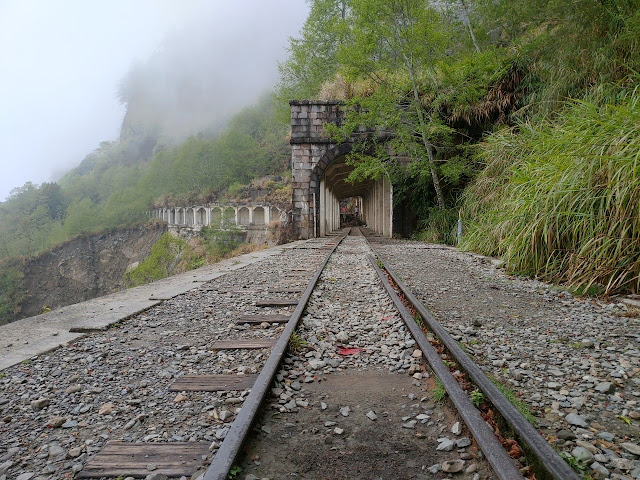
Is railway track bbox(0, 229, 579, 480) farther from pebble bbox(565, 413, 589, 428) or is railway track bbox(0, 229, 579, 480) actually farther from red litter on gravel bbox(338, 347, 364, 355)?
pebble bbox(565, 413, 589, 428)

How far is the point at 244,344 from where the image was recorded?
2619mm

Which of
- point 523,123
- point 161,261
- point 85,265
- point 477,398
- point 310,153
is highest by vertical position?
point 310,153

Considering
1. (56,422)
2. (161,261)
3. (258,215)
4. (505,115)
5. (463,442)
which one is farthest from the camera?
(258,215)

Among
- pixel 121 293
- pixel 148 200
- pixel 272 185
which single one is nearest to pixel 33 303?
pixel 148 200

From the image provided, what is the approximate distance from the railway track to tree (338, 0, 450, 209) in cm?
891

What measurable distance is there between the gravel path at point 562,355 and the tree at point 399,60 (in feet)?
23.9

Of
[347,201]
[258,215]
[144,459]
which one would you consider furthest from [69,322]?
[347,201]

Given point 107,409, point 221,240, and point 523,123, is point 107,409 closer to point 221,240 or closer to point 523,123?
point 523,123

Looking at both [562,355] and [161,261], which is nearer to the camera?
[562,355]

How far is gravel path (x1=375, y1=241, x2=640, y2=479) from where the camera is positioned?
1462 millimetres

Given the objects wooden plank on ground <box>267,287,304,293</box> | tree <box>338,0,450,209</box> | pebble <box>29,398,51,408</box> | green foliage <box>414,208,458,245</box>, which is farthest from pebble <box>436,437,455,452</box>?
tree <box>338,0,450,209</box>

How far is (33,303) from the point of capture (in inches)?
1870

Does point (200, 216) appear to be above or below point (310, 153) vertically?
below

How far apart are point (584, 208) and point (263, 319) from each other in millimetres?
3802
